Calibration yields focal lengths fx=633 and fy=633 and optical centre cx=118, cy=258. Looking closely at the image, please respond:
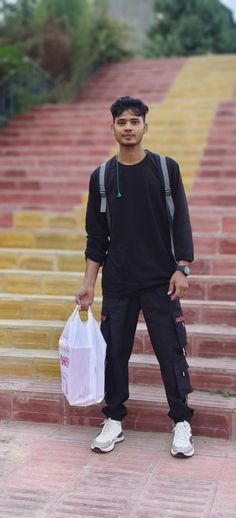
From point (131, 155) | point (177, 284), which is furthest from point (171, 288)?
point (131, 155)

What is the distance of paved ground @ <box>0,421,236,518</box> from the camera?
263 centimetres

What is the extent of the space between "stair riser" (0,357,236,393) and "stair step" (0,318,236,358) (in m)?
0.20

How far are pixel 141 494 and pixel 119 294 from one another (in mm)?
956

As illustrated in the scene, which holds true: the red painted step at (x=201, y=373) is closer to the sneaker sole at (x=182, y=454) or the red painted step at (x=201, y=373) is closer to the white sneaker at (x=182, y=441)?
the white sneaker at (x=182, y=441)

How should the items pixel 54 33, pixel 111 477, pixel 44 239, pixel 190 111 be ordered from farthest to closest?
pixel 54 33
pixel 190 111
pixel 44 239
pixel 111 477

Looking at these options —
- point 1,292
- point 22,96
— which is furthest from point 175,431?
point 22,96

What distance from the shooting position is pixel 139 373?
3785mm

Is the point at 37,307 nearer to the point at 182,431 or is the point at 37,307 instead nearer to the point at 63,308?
the point at 63,308

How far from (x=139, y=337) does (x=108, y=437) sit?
2.89 ft

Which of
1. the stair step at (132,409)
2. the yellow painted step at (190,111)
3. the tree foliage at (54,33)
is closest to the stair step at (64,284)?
the stair step at (132,409)

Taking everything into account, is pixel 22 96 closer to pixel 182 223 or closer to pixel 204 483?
pixel 182 223

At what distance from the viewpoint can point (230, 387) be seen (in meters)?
3.64

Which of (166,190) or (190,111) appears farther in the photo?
(190,111)

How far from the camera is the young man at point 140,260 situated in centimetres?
309
